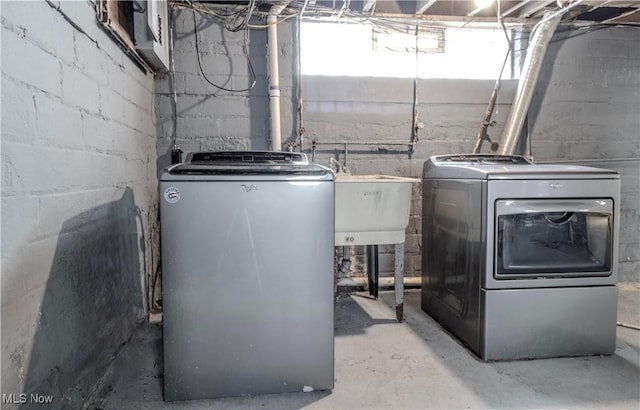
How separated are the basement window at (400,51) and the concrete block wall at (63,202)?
141 centimetres

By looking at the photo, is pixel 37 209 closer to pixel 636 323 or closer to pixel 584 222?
pixel 584 222

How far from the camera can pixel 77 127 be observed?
1.46 meters

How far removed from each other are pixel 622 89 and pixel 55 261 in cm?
391

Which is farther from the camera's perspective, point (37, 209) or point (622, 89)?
point (622, 89)

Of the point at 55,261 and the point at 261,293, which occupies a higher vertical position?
the point at 55,261

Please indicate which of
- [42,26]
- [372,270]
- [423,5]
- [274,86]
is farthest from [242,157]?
[423,5]

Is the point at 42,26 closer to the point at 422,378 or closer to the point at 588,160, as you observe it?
the point at 422,378

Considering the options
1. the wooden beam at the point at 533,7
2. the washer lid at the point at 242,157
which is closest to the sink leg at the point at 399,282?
the washer lid at the point at 242,157

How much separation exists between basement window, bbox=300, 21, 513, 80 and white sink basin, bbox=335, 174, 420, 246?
1114 millimetres

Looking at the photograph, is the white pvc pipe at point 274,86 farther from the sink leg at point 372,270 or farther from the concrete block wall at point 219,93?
the sink leg at point 372,270

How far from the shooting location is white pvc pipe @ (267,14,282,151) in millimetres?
2736

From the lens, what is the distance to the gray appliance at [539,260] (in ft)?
6.18

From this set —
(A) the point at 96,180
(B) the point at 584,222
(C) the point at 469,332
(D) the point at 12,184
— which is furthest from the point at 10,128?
(B) the point at 584,222
